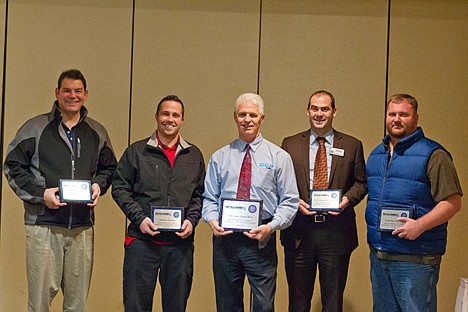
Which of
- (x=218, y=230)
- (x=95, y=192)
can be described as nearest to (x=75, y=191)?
(x=95, y=192)

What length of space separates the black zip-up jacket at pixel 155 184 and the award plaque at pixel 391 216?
106 cm

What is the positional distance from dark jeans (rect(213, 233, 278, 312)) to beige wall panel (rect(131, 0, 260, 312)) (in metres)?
1.46

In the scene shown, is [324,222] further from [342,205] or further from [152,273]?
[152,273]

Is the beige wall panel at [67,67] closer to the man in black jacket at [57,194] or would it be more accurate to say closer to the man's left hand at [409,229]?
the man in black jacket at [57,194]

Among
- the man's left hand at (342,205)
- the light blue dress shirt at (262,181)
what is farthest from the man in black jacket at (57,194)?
the man's left hand at (342,205)

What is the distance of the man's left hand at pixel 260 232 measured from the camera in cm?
344

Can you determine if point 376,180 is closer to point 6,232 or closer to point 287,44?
point 287,44

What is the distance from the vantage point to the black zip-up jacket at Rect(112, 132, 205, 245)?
3.58m

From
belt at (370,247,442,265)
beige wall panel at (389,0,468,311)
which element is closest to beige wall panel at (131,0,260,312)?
beige wall panel at (389,0,468,311)

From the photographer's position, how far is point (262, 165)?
3615mm

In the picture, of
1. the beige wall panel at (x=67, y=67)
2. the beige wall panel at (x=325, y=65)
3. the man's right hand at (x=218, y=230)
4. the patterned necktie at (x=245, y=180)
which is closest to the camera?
the man's right hand at (x=218, y=230)

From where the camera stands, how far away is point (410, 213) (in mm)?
3402

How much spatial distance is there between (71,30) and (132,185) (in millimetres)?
1844

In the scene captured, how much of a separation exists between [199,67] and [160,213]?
6.03 feet
